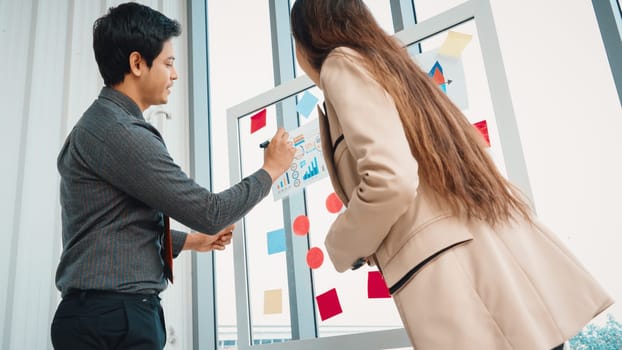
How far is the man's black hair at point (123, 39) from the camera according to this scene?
126 cm

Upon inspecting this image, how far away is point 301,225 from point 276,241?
0.47 ft

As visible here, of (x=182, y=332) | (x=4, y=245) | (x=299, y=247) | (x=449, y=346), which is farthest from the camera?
(x=182, y=332)

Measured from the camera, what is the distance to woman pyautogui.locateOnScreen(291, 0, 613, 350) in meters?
0.72

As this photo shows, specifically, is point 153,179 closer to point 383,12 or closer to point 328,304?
point 328,304

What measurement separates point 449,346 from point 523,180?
0.60 meters

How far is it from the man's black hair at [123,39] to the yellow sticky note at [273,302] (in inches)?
33.4

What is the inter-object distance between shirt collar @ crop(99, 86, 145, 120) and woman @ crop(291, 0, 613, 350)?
583 mm

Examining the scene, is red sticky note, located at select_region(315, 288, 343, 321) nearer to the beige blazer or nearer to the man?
the man

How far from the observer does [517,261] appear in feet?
2.49

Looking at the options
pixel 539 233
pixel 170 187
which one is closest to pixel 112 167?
pixel 170 187

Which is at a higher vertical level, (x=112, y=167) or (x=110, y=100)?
(x=110, y=100)

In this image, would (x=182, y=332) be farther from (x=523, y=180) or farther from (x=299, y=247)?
(x=523, y=180)

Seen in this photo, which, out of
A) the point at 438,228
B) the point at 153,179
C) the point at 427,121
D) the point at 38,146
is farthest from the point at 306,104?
the point at 38,146

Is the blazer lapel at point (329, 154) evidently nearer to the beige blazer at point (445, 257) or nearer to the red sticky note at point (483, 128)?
the beige blazer at point (445, 257)
